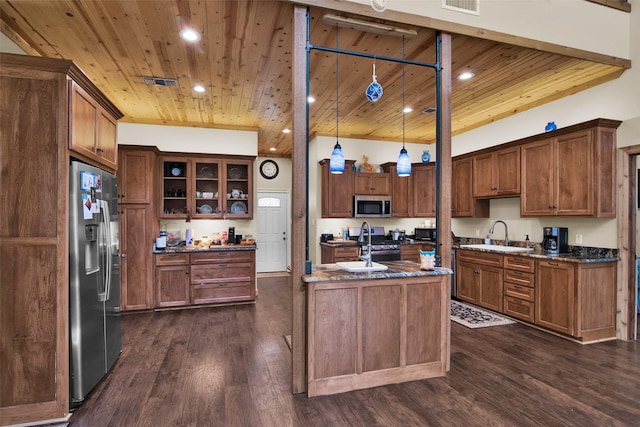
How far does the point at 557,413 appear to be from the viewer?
7.50 feet

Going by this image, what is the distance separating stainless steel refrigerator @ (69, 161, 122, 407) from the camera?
2.36 meters

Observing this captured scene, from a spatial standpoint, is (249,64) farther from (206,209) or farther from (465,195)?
(465,195)

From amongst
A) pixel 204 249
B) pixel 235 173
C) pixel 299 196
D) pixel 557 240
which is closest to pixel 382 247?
pixel 557 240

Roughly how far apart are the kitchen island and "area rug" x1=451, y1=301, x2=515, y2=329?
1541 mm

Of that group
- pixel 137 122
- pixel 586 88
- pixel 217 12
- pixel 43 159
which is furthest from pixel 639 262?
pixel 137 122

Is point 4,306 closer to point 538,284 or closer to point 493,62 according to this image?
point 493,62

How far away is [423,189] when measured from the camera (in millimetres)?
6492

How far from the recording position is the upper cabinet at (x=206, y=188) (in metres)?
5.33

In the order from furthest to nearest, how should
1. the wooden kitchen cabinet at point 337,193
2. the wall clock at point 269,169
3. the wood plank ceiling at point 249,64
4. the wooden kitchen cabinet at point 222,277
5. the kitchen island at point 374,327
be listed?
1. the wall clock at point 269,169
2. the wooden kitchen cabinet at point 337,193
3. the wooden kitchen cabinet at point 222,277
4. the wood plank ceiling at point 249,64
5. the kitchen island at point 374,327

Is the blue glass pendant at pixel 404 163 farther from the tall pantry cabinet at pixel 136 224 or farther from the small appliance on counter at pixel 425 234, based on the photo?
the tall pantry cabinet at pixel 136 224

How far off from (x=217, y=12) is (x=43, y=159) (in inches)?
66.5

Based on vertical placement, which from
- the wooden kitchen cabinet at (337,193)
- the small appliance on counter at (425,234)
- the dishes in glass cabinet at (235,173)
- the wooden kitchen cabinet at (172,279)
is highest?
the dishes in glass cabinet at (235,173)

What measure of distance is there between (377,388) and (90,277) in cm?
242

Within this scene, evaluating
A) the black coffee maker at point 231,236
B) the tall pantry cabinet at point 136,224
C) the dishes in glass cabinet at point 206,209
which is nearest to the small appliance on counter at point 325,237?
the black coffee maker at point 231,236
